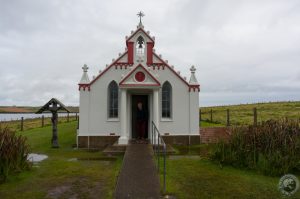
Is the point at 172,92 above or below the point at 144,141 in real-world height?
above

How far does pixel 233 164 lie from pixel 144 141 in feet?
20.0

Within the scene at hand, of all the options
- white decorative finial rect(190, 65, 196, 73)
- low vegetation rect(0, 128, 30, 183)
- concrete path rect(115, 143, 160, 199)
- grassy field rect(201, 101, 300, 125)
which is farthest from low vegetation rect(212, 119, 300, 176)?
grassy field rect(201, 101, 300, 125)

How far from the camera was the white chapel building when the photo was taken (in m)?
17.5

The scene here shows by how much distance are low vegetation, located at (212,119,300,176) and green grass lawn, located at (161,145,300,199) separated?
0.36 metres

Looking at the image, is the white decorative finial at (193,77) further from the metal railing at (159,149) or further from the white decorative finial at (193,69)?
the metal railing at (159,149)

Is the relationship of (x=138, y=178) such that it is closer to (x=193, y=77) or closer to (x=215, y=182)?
(x=215, y=182)

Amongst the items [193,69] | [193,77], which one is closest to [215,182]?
[193,77]

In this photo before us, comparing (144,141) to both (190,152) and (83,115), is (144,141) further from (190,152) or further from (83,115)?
(83,115)

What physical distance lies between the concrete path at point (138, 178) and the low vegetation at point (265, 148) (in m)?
2.96

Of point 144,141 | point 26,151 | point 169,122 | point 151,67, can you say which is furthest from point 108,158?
point 151,67

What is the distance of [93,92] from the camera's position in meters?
17.5

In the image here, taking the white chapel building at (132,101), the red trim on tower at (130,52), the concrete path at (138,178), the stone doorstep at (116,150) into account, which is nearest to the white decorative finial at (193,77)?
the white chapel building at (132,101)

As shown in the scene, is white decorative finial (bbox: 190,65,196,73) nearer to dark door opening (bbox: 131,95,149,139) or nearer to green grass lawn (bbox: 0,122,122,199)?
dark door opening (bbox: 131,95,149,139)

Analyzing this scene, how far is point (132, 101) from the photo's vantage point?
1817 centimetres
